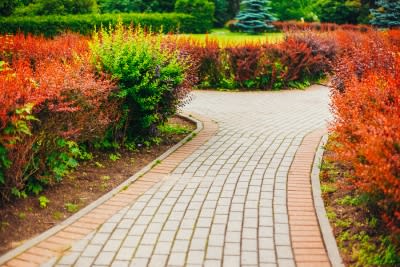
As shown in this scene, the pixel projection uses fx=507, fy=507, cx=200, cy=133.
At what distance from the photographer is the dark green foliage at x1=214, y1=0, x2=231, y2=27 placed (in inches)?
1640

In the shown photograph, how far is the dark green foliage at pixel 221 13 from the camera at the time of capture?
41.7m

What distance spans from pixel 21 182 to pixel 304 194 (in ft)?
11.1

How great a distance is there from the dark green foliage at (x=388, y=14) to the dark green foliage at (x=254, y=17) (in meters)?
7.06

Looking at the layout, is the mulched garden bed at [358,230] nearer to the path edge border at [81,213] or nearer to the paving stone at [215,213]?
the paving stone at [215,213]

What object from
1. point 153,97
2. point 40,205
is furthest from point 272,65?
point 40,205

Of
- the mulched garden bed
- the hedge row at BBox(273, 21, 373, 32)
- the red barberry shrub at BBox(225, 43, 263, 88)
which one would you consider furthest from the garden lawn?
the mulched garden bed

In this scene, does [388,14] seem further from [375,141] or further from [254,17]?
[375,141]

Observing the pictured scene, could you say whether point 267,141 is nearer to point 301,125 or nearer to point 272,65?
point 301,125

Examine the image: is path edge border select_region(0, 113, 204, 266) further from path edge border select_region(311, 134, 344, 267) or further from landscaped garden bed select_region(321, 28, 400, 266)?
landscaped garden bed select_region(321, 28, 400, 266)

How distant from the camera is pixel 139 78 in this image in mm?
8141

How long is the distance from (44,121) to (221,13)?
37.7 m

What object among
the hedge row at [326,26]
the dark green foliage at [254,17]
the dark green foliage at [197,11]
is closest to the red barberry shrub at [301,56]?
the hedge row at [326,26]

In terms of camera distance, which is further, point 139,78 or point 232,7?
point 232,7

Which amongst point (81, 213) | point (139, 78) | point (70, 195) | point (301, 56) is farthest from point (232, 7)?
point (81, 213)
